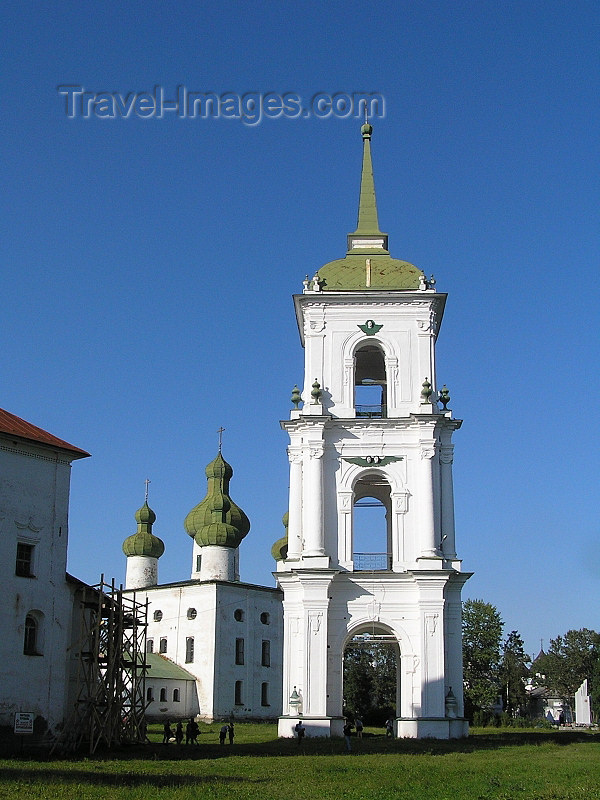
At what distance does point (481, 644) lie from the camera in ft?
219

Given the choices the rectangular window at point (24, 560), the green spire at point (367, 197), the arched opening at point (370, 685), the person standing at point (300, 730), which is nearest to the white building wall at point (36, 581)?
the rectangular window at point (24, 560)

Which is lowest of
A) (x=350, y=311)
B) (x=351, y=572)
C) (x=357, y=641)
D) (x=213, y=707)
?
(x=213, y=707)

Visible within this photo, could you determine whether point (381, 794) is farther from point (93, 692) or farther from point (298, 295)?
point (298, 295)

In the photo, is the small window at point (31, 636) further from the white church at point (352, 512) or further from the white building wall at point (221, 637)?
the white building wall at point (221, 637)

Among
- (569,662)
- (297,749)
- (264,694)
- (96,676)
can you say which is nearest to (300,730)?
(297,749)

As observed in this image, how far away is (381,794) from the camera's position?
18438 millimetres

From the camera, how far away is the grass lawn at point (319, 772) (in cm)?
1809

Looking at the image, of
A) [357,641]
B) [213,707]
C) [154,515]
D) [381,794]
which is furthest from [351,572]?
[154,515]

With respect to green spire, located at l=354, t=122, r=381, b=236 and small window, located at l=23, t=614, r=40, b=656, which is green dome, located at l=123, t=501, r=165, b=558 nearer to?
green spire, located at l=354, t=122, r=381, b=236

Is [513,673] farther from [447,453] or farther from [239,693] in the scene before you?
[447,453]

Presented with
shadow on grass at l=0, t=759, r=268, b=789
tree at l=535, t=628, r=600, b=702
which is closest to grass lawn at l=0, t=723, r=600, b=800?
shadow on grass at l=0, t=759, r=268, b=789

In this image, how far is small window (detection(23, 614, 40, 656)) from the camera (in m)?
27.6

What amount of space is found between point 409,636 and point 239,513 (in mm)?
27716

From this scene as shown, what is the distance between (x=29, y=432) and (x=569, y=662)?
2574 inches
